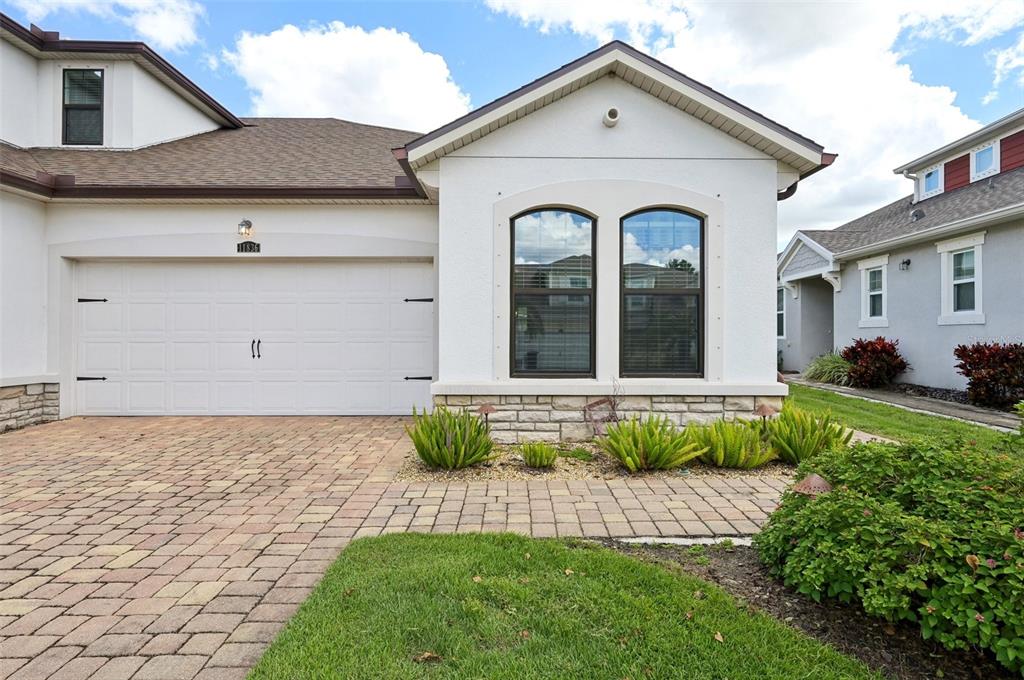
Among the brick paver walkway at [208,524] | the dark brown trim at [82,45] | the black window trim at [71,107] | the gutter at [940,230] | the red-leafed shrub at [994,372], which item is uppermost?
the dark brown trim at [82,45]

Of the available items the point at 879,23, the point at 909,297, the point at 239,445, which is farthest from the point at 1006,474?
the point at 909,297

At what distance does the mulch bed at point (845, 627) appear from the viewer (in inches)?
87.9

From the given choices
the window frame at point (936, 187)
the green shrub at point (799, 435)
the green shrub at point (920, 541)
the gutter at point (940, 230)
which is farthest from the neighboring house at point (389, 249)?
the window frame at point (936, 187)

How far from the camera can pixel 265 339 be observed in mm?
8406

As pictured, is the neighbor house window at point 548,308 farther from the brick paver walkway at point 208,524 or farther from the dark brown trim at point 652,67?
the brick paver walkway at point 208,524

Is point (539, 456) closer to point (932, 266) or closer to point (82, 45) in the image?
point (82, 45)

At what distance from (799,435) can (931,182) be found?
14055 millimetres

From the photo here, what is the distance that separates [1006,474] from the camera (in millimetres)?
2518

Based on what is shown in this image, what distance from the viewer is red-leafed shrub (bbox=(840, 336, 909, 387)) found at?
1227 centimetres

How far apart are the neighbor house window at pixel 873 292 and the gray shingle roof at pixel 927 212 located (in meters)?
0.58

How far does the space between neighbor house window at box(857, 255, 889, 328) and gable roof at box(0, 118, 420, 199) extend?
1236 cm

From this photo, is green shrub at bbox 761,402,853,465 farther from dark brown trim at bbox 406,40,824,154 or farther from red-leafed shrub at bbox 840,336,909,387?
red-leafed shrub at bbox 840,336,909,387

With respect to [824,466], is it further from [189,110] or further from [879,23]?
[189,110]

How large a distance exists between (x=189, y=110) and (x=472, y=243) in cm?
863
